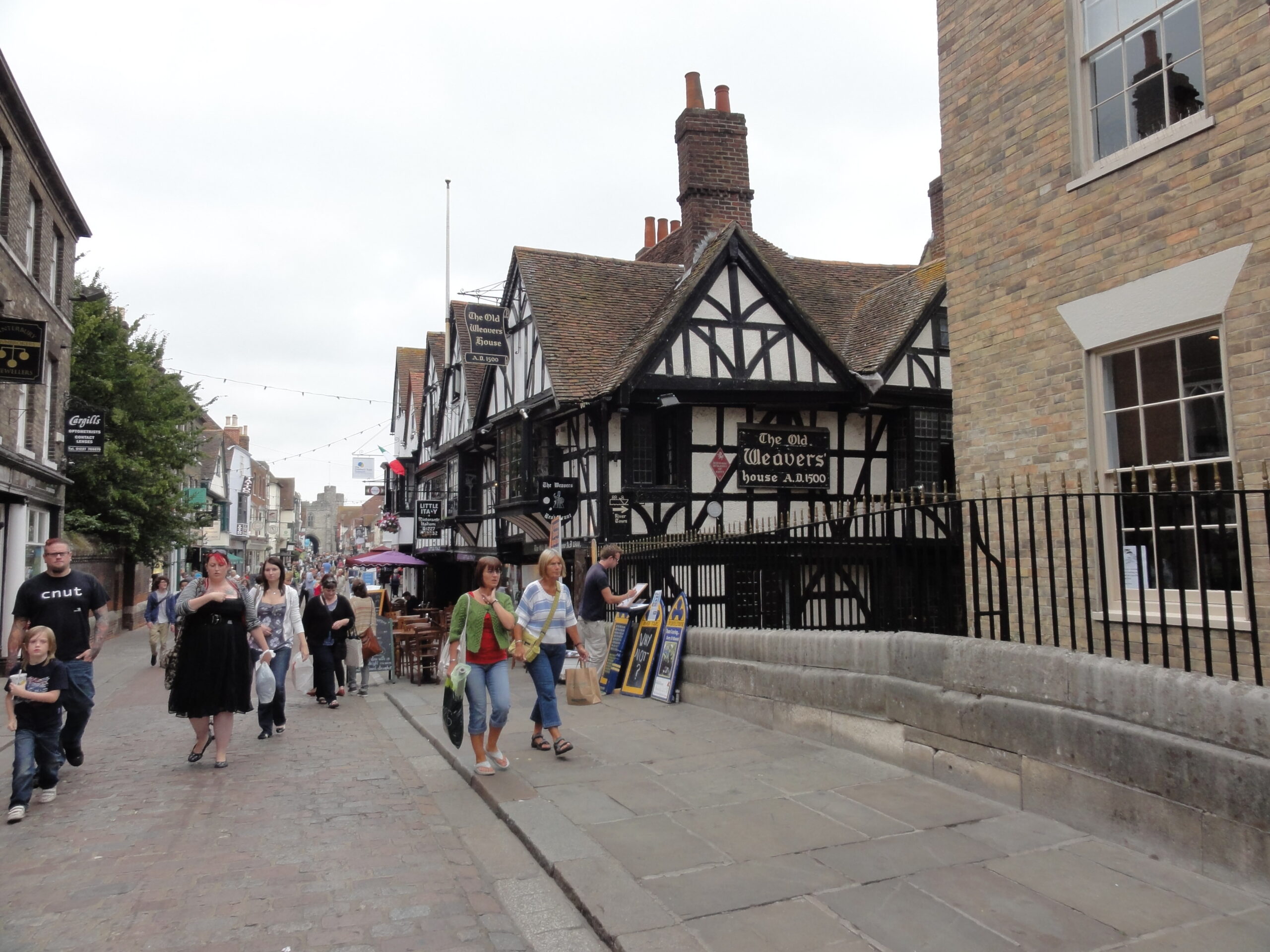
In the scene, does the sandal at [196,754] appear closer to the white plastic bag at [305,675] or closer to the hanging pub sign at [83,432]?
the white plastic bag at [305,675]

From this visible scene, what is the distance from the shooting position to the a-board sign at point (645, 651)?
9859mm

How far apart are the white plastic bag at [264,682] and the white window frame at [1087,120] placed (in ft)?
25.3

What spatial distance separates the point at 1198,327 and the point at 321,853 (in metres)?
6.27

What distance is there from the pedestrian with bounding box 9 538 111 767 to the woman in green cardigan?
102 inches

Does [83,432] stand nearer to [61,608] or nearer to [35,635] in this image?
[61,608]

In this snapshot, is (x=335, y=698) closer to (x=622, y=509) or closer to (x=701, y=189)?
(x=622, y=509)

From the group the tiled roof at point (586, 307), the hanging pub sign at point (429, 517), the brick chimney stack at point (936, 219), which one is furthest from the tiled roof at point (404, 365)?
the brick chimney stack at point (936, 219)

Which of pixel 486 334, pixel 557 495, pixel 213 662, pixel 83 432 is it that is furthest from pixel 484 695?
pixel 83 432

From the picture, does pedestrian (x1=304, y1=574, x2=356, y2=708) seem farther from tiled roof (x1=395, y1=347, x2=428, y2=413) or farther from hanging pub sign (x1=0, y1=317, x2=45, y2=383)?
tiled roof (x1=395, y1=347, x2=428, y2=413)

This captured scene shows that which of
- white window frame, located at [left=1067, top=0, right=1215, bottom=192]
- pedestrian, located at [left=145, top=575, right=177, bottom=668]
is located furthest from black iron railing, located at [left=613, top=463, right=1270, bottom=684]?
pedestrian, located at [left=145, top=575, right=177, bottom=668]

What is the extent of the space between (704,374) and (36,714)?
11596 millimetres

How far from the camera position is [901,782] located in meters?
5.69

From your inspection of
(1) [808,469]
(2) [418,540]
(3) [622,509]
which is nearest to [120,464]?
(2) [418,540]

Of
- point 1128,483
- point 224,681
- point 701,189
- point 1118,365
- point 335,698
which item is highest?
point 701,189
